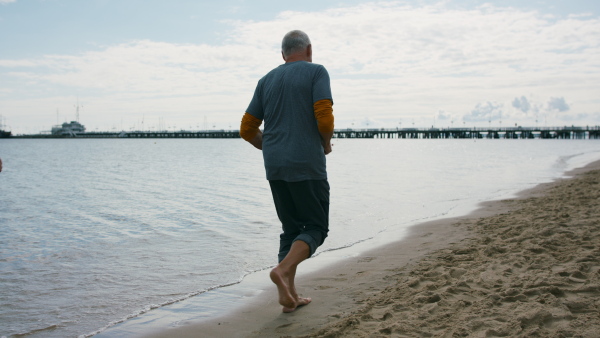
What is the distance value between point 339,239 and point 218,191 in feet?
25.5

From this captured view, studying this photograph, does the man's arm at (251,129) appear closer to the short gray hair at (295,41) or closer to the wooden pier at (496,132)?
the short gray hair at (295,41)

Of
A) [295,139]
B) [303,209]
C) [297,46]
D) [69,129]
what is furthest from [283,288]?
[69,129]

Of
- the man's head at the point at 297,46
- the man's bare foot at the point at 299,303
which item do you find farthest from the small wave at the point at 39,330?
the man's head at the point at 297,46

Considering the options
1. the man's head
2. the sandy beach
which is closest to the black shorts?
the sandy beach

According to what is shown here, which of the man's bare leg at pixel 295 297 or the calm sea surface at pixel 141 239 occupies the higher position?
the man's bare leg at pixel 295 297

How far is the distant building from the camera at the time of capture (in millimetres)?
175000

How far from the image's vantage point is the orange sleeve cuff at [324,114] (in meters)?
3.10

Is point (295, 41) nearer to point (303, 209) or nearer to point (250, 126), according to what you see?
point (250, 126)

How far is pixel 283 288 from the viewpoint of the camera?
3316mm

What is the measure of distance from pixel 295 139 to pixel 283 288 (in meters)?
1.01

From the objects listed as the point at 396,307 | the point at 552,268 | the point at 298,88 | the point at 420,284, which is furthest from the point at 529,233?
the point at 298,88

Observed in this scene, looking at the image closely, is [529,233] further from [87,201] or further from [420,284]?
[87,201]

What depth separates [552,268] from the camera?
13.1 ft

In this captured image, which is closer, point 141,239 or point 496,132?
point 141,239
